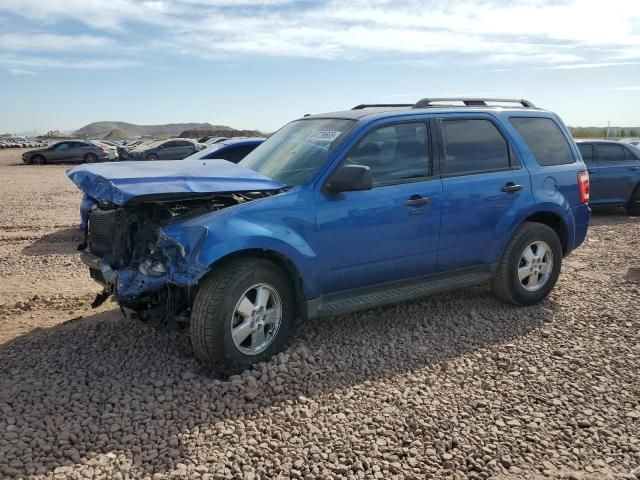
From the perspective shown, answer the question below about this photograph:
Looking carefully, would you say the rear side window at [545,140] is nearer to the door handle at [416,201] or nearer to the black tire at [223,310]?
the door handle at [416,201]

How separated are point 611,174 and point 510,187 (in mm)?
7665

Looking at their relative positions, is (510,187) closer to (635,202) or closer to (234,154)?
(234,154)

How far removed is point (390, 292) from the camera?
4883 mm

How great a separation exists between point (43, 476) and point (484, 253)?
398 cm

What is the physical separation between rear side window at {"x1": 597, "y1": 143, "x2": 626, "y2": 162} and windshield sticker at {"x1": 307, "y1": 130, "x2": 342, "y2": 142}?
9.11 metres

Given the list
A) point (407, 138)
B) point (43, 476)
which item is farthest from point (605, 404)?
point (43, 476)

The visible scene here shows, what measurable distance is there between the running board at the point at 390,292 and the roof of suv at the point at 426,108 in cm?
146

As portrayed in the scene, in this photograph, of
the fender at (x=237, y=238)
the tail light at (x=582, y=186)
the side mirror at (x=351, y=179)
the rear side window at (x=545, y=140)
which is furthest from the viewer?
the tail light at (x=582, y=186)

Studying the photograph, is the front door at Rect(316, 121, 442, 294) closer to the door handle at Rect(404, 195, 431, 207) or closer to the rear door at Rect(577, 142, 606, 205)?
the door handle at Rect(404, 195, 431, 207)

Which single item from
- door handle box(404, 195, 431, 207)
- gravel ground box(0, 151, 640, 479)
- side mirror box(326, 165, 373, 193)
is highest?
side mirror box(326, 165, 373, 193)

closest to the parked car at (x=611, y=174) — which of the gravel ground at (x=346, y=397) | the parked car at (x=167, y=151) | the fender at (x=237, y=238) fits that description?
the gravel ground at (x=346, y=397)

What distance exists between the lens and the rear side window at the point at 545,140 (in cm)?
581

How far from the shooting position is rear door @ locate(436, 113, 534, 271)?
203 inches

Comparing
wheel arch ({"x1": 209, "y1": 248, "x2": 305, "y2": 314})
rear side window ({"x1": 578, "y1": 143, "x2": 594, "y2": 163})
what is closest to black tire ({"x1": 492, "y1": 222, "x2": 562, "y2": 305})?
wheel arch ({"x1": 209, "y1": 248, "x2": 305, "y2": 314})
